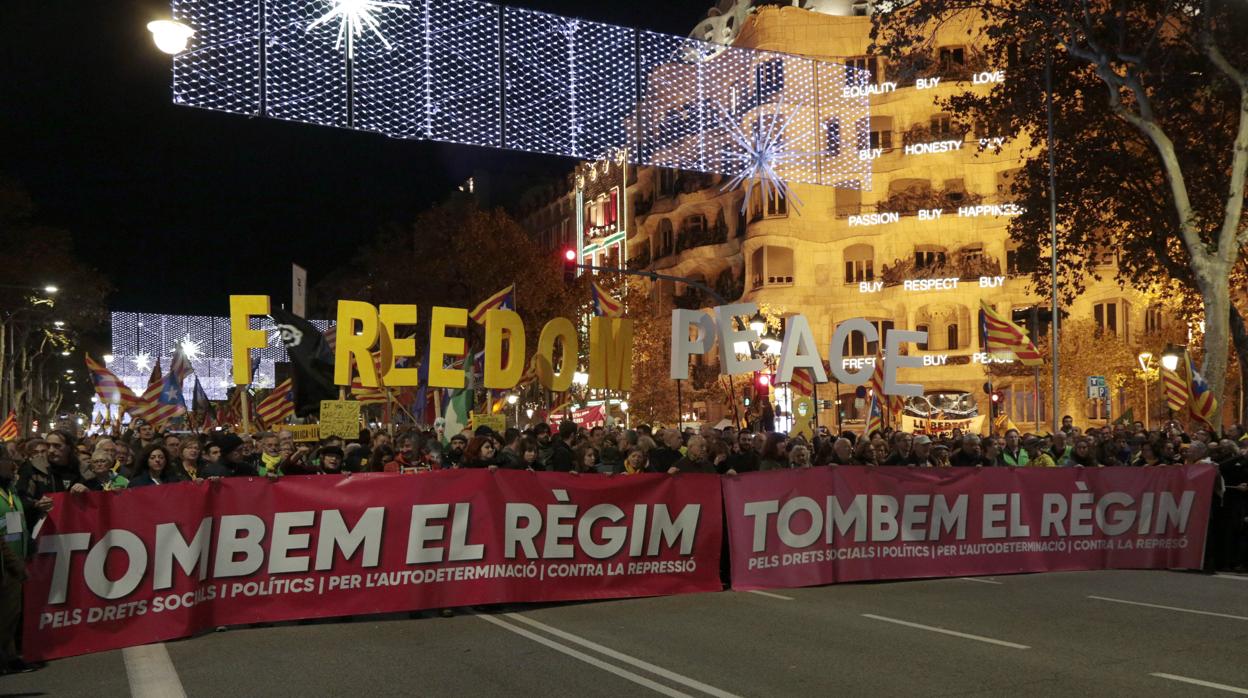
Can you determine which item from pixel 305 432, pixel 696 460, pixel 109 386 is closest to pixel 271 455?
pixel 305 432

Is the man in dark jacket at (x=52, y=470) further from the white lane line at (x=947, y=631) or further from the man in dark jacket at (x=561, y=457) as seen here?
the white lane line at (x=947, y=631)

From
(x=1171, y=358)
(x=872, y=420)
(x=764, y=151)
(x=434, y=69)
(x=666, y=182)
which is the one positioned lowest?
(x=872, y=420)

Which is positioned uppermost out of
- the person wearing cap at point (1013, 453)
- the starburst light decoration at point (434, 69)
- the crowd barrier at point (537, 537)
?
the starburst light decoration at point (434, 69)

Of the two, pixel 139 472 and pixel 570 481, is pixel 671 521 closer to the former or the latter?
pixel 570 481

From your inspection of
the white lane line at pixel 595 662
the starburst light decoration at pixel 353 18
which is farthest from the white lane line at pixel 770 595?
the starburst light decoration at pixel 353 18

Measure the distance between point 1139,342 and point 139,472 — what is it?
4888 centimetres

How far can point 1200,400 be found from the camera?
2114 cm

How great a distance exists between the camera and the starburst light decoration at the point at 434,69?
657 inches

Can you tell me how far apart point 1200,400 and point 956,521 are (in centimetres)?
1065

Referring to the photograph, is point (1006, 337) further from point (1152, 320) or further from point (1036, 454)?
point (1152, 320)

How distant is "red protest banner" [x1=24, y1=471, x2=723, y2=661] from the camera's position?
895cm

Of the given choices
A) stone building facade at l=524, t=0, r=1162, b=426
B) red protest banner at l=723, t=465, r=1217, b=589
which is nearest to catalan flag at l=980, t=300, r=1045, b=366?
red protest banner at l=723, t=465, r=1217, b=589

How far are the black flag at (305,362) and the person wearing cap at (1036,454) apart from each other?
32.5 feet

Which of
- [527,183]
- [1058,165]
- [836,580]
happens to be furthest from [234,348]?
[527,183]
